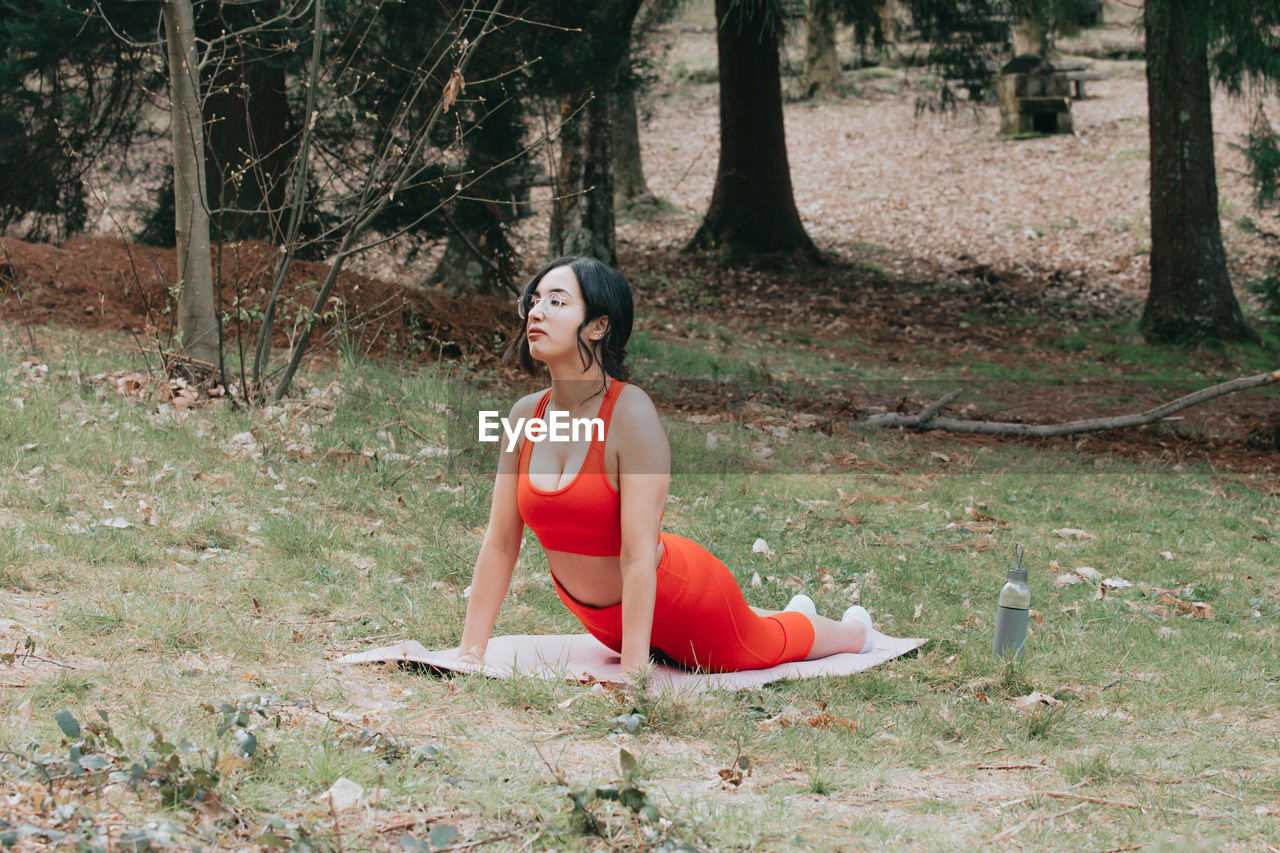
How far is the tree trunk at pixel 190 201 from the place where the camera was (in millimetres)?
6297

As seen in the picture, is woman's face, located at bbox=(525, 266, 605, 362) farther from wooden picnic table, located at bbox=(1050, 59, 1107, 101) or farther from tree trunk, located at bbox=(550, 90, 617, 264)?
wooden picnic table, located at bbox=(1050, 59, 1107, 101)

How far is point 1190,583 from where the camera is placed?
5.25 metres

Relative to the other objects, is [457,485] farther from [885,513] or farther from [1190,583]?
[1190,583]

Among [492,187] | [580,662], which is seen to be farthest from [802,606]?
[492,187]

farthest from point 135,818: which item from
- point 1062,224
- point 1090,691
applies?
point 1062,224

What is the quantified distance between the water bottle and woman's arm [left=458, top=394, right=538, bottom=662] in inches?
67.6

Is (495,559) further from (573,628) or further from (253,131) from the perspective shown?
(253,131)

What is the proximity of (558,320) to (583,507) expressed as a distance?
1.92 ft

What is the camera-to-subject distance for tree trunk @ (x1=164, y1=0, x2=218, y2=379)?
248 inches

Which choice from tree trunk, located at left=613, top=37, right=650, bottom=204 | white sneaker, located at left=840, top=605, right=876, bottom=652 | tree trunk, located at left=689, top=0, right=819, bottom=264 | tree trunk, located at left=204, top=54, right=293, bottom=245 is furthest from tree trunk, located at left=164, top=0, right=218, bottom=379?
tree trunk, located at left=613, top=37, right=650, bottom=204

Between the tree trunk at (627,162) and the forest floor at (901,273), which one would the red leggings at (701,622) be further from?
the tree trunk at (627,162)

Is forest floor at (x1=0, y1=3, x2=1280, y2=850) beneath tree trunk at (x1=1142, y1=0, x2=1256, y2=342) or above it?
beneath

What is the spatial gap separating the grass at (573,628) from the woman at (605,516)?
10.3 inches

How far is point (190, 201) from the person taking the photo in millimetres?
6609
